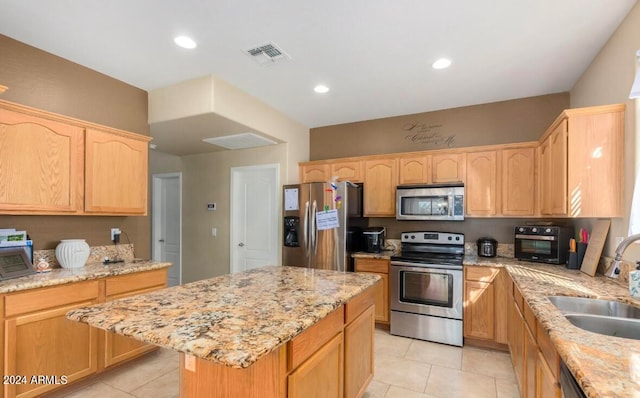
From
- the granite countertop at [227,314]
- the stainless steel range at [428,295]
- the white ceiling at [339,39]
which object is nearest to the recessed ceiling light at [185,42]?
the white ceiling at [339,39]

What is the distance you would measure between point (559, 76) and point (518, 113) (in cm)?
62

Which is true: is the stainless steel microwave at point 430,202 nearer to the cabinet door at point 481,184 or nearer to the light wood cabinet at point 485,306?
the cabinet door at point 481,184

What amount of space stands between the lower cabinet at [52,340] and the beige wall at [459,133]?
3.11 metres

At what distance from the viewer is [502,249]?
3.50m

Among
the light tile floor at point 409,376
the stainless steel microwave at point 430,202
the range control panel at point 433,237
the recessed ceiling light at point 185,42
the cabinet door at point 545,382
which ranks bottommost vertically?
the light tile floor at point 409,376

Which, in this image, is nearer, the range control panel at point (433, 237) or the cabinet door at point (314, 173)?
the range control panel at point (433, 237)

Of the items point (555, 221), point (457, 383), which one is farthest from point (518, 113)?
point (457, 383)

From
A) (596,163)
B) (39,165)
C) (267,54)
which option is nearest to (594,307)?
(596,163)

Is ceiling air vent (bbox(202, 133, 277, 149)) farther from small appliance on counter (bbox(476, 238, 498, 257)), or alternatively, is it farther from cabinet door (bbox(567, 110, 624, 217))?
cabinet door (bbox(567, 110, 624, 217))

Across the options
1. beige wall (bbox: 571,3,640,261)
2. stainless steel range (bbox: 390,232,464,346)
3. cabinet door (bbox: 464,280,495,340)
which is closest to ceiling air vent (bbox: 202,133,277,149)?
stainless steel range (bbox: 390,232,464,346)

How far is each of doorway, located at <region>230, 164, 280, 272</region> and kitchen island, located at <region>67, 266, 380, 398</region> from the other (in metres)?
2.36

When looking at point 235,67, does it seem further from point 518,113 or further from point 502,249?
point 502,249

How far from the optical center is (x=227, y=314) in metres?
1.32

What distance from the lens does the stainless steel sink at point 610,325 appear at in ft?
4.63
